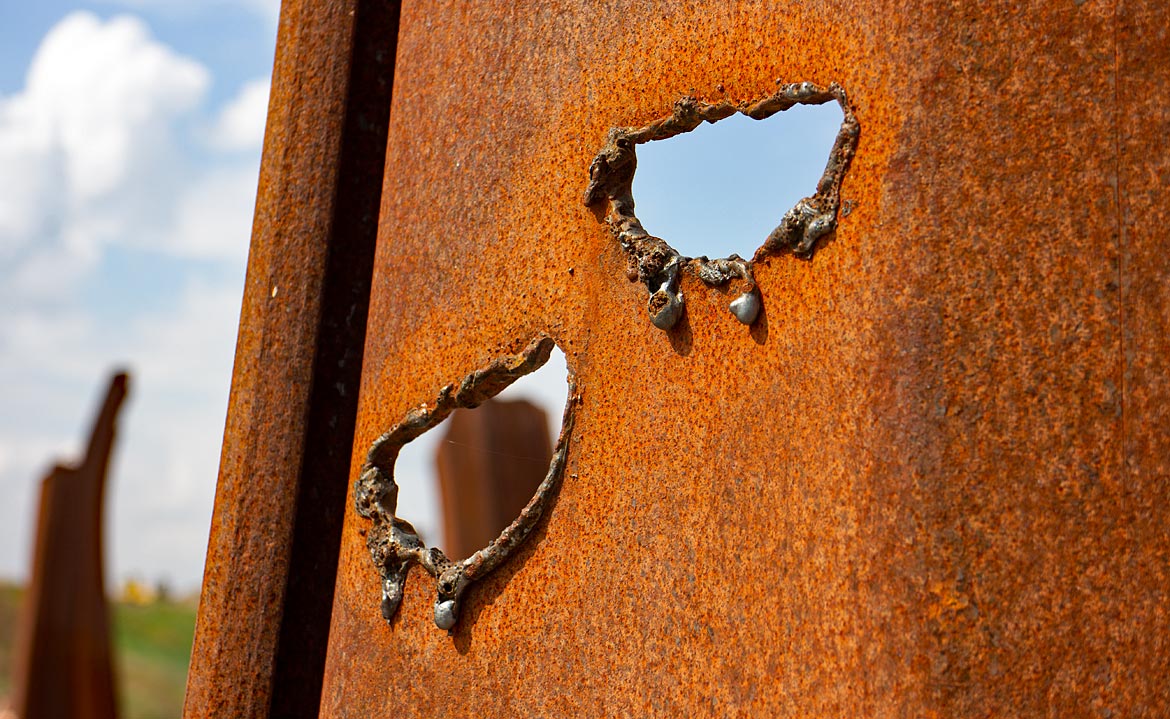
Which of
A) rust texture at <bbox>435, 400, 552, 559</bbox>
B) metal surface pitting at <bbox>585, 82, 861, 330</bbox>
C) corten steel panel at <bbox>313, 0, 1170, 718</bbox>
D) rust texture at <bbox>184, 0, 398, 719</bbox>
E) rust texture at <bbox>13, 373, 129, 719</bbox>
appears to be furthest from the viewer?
rust texture at <bbox>435, 400, 552, 559</bbox>

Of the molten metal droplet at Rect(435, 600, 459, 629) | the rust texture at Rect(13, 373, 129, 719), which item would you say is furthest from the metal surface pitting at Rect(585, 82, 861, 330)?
the rust texture at Rect(13, 373, 129, 719)

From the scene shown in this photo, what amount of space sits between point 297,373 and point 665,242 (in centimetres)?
51

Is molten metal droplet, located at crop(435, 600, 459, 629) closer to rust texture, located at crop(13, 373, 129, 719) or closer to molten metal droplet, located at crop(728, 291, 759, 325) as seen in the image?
molten metal droplet, located at crop(728, 291, 759, 325)

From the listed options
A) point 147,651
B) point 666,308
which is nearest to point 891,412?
point 666,308

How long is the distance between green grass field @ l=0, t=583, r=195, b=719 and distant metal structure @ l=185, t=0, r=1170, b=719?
968 cm

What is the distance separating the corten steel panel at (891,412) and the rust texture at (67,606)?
224 inches

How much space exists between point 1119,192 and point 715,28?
0.37m

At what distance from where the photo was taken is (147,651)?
11.6m

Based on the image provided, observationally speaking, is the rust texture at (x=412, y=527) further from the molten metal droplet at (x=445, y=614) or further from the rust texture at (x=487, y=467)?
the rust texture at (x=487, y=467)

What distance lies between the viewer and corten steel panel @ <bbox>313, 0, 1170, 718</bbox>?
0.77 metres

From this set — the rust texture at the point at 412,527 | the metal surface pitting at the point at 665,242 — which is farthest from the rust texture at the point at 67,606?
the metal surface pitting at the point at 665,242

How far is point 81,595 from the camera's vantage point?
6227mm

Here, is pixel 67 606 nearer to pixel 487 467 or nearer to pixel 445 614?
pixel 487 467

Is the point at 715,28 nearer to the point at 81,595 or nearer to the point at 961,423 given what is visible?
the point at 961,423
